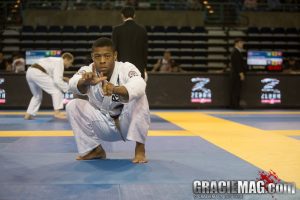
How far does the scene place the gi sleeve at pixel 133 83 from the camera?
14.7ft

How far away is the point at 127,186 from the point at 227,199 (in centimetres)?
83

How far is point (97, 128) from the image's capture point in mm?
4914

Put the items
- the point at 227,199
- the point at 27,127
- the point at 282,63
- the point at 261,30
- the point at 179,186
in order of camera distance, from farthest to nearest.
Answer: the point at 261,30, the point at 282,63, the point at 27,127, the point at 179,186, the point at 227,199

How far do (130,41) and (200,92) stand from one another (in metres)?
5.92

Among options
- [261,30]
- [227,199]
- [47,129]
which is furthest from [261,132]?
[261,30]

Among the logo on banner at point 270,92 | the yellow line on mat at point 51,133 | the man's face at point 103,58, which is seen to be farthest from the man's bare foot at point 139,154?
the logo on banner at point 270,92

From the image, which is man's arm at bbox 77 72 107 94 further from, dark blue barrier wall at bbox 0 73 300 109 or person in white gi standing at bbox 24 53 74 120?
dark blue barrier wall at bbox 0 73 300 109

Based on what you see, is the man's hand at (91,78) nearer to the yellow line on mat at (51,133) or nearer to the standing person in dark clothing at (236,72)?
the yellow line on mat at (51,133)

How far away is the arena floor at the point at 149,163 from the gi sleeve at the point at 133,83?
689mm

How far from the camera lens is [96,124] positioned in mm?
4879

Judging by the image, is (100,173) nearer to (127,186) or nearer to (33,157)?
(127,186)

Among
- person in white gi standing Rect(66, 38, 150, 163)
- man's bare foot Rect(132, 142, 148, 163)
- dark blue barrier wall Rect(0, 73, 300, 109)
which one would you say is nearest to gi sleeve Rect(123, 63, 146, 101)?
person in white gi standing Rect(66, 38, 150, 163)

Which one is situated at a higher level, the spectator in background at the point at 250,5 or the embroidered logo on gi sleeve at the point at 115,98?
the spectator in background at the point at 250,5

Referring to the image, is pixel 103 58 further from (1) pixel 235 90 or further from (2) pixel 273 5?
(2) pixel 273 5
